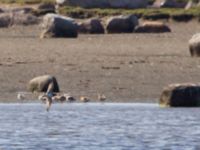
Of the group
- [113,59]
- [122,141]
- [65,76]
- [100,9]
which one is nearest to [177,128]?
[122,141]

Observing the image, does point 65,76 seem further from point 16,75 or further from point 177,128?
point 177,128

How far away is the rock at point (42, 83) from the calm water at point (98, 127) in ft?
2.46

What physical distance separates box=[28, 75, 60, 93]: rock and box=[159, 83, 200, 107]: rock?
1.89m

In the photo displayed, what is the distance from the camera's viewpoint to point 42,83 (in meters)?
18.1

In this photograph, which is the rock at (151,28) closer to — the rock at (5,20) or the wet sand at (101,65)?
the wet sand at (101,65)

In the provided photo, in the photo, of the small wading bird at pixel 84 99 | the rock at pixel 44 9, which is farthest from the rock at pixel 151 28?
the small wading bird at pixel 84 99

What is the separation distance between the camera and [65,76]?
19469 mm

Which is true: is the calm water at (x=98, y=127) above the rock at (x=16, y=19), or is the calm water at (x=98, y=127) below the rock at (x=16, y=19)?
below

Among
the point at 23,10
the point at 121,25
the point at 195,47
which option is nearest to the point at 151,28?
the point at 121,25

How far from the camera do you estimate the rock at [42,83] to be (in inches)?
714

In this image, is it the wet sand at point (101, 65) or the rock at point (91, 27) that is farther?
the rock at point (91, 27)

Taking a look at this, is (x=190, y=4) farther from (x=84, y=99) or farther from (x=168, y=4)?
(x=84, y=99)

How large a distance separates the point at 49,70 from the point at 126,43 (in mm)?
5852

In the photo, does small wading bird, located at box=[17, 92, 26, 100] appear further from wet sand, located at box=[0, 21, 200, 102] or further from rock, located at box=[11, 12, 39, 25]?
rock, located at box=[11, 12, 39, 25]
